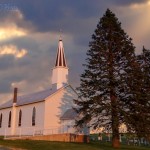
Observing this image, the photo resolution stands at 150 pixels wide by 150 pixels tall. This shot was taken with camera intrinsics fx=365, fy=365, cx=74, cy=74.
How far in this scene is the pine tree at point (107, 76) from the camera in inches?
1572

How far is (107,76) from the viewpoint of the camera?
1594 inches

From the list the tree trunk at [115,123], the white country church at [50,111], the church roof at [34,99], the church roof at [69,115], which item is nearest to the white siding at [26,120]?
the white country church at [50,111]

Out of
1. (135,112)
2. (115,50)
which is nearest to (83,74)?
(115,50)

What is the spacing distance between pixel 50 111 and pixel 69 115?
9.89 ft

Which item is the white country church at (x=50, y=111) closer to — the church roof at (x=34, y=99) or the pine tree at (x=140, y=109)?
the church roof at (x=34, y=99)

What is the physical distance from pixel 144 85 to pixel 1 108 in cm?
2887

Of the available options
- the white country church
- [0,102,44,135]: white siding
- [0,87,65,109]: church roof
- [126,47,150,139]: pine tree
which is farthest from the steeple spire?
[126,47,150,139]: pine tree

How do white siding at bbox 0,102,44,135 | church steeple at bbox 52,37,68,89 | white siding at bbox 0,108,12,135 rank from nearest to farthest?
white siding at bbox 0,102,44,135 < church steeple at bbox 52,37,68,89 < white siding at bbox 0,108,12,135

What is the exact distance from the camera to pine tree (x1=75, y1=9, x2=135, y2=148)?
131 ft

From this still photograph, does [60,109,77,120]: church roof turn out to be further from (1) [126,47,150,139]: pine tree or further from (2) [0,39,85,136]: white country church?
(1) [126,47,150,139]: pine tree

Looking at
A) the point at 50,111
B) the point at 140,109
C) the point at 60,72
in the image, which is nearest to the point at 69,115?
the point at 50,111

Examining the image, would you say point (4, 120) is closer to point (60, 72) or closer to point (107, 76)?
point (60, 72)

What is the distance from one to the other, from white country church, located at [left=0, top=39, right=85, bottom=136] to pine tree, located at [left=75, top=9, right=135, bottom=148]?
399 inches

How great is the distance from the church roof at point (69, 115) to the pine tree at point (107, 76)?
363 inches
